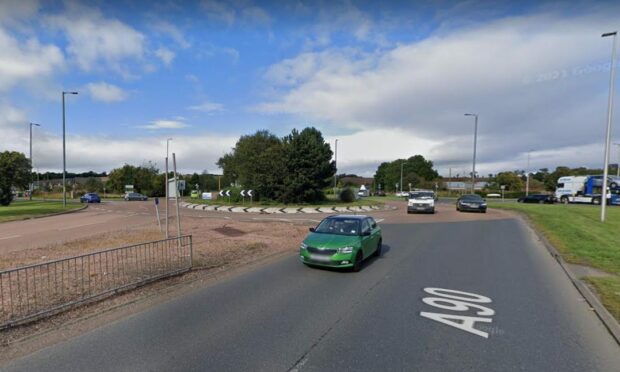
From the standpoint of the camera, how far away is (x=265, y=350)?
402cm

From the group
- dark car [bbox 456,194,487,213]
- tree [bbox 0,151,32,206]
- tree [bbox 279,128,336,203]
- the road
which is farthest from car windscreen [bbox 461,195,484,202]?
tree [bbox 0,151,32,206]

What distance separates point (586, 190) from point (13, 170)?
54727mm

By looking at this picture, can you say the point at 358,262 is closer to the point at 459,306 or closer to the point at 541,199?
the point at 459,306

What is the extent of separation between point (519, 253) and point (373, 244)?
15.2 feet

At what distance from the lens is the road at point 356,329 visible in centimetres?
379

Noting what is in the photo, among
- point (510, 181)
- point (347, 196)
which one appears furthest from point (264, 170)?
point (510, 181)

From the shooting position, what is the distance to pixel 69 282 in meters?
6.54

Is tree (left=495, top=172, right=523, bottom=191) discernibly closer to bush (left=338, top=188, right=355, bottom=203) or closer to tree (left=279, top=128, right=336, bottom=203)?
bush (left=338, top=188, right=355, bottom=203)

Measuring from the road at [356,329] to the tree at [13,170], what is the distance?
26.8m

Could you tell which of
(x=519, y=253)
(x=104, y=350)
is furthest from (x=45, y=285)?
(x=519, y=253)

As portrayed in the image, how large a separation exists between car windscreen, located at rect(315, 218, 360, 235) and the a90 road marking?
8.73 feet

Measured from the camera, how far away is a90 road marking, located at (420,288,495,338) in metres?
4.88

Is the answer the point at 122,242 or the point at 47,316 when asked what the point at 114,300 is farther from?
the point at 122,242

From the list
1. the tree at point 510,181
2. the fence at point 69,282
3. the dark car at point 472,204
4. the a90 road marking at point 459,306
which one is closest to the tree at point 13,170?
the fence at point 69,282
